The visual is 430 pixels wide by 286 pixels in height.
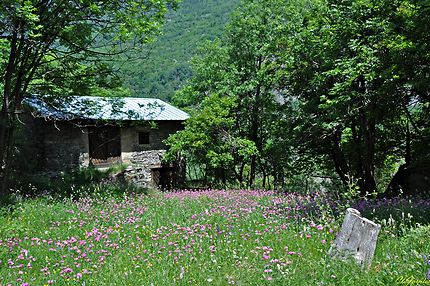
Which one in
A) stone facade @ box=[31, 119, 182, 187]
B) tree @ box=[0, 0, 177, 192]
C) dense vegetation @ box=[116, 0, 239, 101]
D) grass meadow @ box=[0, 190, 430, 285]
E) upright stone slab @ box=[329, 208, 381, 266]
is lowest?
grass meadow @ box=[0, 190, 430, 285]

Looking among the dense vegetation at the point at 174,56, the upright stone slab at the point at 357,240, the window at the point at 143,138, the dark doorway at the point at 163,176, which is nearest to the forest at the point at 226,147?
the upright stone slab at the point at 357,240

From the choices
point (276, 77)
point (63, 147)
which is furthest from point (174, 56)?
point (63, 147)

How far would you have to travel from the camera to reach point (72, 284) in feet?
16.4

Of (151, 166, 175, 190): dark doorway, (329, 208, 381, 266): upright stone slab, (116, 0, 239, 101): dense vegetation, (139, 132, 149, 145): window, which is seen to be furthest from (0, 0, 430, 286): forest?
(116, 0, 239, 101): dense vegetation

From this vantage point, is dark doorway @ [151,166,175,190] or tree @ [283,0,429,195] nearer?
tree @ [283,0,429,195]

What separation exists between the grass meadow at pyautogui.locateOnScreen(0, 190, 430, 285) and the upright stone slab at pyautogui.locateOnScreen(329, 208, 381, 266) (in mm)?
194

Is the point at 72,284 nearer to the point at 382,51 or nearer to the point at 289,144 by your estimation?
the point at 382,51

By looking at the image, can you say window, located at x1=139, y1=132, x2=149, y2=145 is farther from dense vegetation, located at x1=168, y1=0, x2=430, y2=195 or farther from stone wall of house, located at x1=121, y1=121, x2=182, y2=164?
dense vegetation, located at x1=168, y1=0, x2=430, y2=195

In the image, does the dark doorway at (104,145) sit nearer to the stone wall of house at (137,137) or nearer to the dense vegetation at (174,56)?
the stone wall of house at (137,137)

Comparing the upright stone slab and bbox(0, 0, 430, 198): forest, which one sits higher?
bbox(0, 0, 430, 198): forest

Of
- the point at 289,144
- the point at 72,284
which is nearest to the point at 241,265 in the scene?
the point at 72,284

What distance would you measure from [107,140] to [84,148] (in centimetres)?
170

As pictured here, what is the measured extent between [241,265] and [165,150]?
21.0 meters

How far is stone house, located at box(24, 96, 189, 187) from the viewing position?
19.8 meters
